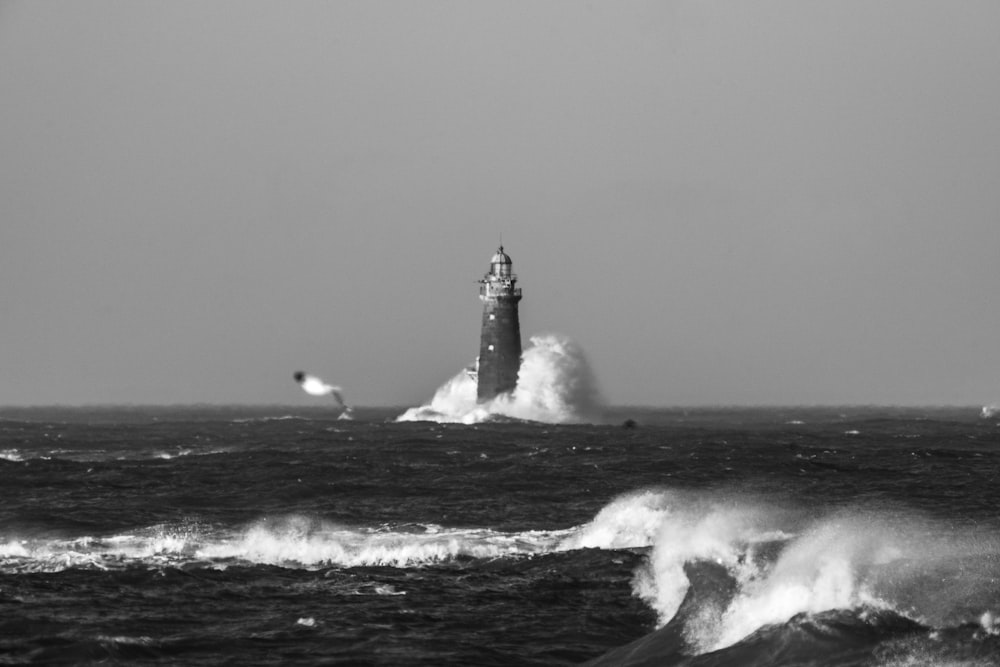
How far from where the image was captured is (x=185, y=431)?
108m

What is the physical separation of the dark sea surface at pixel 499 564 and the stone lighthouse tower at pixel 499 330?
1357 inches

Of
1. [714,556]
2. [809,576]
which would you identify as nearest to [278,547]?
[714,556]

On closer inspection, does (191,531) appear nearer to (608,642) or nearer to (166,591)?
(166,591)

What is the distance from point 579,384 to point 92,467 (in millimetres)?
53512

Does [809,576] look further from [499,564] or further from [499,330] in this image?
[499,330]

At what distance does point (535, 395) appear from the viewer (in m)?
105

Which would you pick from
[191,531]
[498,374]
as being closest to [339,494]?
[191,531]

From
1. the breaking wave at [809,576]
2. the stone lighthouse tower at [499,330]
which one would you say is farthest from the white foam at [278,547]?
the stone lighthouse tower at [499,330]

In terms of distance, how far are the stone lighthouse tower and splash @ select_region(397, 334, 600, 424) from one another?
7.10 ft

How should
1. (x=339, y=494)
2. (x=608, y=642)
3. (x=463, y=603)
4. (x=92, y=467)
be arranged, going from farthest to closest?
1. (x=92, y=467)
2. (x=339, y=494)
3. (x=463, y=603)
4. (x=608, y=642)

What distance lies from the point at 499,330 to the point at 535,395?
31.3 feet

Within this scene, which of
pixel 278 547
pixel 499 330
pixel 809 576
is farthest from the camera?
pixel 499 330

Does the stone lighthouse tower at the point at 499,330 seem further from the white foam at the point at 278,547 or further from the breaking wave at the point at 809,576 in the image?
A: the breaking wave at the point at 809,576

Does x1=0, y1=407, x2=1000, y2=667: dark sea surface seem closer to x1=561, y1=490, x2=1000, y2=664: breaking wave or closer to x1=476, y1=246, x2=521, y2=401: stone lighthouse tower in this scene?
x1=561, y1=490, x2=1000, y2=664: breaking wave
